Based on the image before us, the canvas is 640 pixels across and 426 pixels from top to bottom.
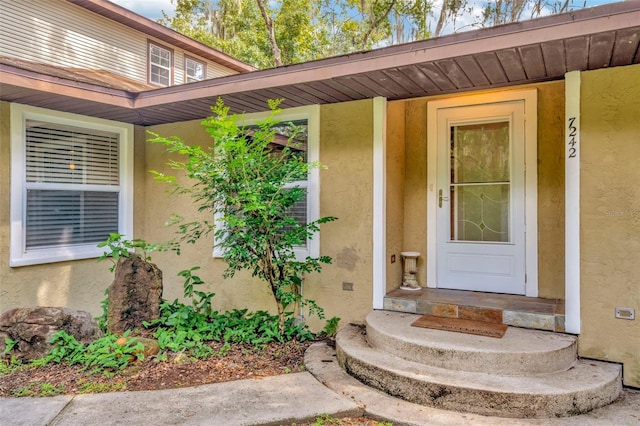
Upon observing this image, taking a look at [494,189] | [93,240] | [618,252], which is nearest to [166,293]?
[93,240]

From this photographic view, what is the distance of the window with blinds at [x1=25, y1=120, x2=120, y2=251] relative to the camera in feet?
15.1

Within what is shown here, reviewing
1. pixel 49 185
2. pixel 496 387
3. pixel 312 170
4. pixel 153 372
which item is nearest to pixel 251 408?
pixel 153 372

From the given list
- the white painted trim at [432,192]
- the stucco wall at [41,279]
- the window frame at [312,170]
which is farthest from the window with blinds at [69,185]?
the white painted trim at [432,192]

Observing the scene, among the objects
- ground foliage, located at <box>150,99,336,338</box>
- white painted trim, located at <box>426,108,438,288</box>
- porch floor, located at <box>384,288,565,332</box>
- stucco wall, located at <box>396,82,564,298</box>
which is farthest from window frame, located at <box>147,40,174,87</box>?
stucco wall, located at <box>396,82,564,298</box>

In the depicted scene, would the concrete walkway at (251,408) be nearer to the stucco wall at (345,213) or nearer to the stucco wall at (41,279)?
the stucco wall at (345,213)

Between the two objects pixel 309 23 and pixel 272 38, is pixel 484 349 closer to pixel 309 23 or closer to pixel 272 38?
pixel 272 38

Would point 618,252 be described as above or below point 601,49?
below

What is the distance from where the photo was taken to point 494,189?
4.29m

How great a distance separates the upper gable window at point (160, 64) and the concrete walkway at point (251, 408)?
7548mm

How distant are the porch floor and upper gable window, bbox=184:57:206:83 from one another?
25.6 ft

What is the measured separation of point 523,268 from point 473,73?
1993mm

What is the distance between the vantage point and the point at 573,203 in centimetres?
331

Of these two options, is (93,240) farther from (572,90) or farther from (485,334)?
(572,90)

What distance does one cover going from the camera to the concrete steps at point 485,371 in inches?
104
